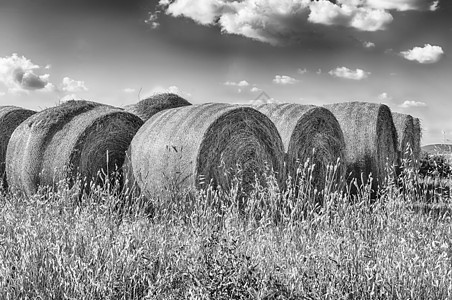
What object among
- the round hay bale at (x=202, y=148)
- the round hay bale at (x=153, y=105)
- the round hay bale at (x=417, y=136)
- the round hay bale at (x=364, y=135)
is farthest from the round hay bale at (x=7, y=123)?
the round hay bale at (x=417, y=136)

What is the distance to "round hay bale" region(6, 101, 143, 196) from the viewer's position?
8406 mm

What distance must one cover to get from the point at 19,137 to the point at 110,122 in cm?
162

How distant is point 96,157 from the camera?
8602 millimetres

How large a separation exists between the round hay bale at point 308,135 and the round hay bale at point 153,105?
1778 millimetres

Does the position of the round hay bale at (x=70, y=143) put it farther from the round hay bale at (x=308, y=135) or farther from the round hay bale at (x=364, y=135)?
the round hay bale at (x=364, y=135)

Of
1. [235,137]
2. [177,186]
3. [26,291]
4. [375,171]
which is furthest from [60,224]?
[375,171]

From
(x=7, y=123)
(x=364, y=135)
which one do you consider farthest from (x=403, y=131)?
(x=7, y=123)

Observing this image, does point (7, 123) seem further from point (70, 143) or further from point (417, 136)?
point (417, 136)

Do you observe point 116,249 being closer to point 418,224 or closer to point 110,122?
point 418,224

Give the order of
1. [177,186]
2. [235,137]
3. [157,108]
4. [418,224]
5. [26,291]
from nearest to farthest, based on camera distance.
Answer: [26,291] → [418,224] → [177,186] → [235,137] → [157,108]

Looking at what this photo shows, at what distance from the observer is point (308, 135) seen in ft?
31.2

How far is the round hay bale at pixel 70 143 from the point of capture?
841cm

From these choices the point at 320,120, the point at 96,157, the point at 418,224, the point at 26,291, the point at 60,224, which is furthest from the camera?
the point at 320,120

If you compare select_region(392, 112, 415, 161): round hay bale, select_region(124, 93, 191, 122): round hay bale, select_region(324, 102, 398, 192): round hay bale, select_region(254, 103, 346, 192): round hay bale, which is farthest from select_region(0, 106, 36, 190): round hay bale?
select_region(392, 112, 415, 161): round hay bale
